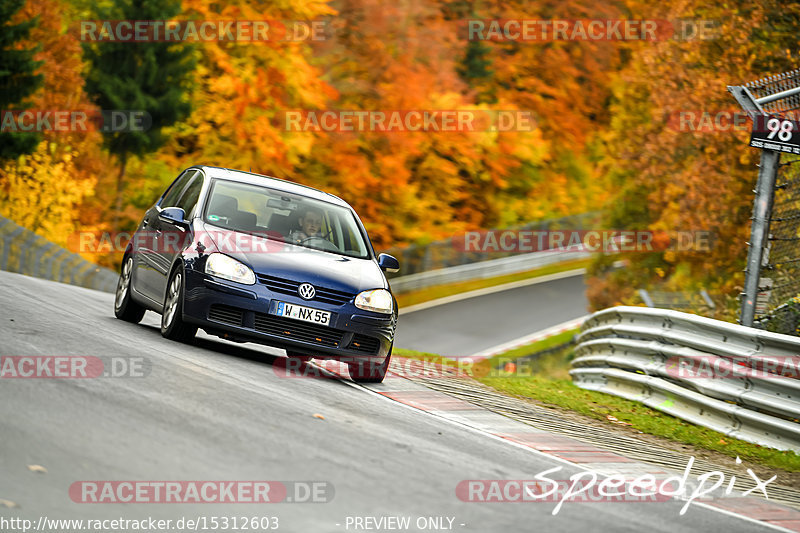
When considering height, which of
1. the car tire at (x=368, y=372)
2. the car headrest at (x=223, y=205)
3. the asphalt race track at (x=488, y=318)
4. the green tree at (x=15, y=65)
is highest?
the green tree at (x=15, y=65)

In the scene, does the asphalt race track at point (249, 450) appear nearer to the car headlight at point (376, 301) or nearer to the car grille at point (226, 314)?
the car grille at point (226, 314)

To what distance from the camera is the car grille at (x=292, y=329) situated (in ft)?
32.4

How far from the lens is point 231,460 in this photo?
5820mm

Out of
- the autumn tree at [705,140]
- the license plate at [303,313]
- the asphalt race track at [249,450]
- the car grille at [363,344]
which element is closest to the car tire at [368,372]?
the car grille at [363,344]

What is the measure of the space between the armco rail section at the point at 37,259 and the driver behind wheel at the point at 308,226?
11.9 metres

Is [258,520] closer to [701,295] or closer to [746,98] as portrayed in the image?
[746,98]

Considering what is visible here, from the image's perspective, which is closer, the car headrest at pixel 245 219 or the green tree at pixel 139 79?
the car headrest at pixel 245 219

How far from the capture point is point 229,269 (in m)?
9.94

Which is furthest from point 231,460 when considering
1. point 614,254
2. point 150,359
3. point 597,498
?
point 614,254

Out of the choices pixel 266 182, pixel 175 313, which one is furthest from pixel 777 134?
pixel 175 313

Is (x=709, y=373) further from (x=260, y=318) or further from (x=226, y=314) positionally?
(x=226, y=314)

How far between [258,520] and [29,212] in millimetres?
33657

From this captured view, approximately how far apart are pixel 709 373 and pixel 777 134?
250 cm

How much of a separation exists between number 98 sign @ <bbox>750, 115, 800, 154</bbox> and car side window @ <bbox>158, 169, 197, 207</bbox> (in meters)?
6.07
